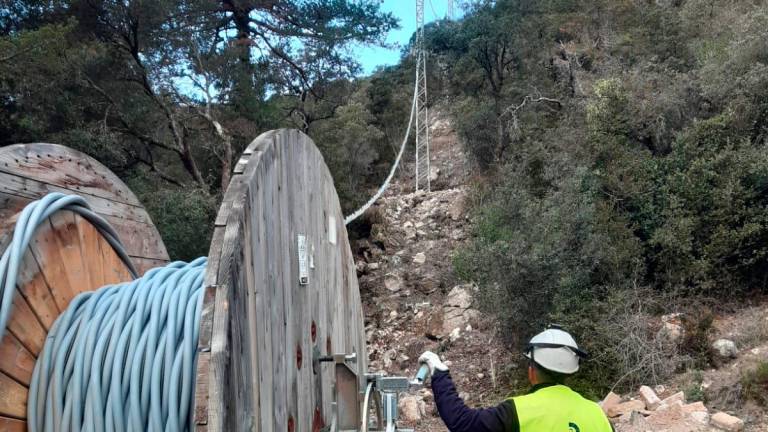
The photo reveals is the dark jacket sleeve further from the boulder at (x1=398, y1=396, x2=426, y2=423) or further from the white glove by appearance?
the boulder at (x1=398, y1=396, x2=426, y2=423)

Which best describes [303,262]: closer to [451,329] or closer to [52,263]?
[52,263]

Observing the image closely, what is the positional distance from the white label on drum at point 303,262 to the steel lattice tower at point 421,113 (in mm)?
17629

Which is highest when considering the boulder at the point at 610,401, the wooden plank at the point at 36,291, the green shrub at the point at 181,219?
the green shrub at the point at 181,219

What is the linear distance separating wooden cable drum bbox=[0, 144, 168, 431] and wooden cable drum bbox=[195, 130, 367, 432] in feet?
2.45

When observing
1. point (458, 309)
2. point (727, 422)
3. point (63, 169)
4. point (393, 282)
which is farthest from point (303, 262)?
point (393, 282)

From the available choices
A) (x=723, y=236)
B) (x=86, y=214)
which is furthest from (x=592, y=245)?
(x=86, y=214)

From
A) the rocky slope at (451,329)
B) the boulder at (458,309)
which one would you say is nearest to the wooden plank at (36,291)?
the rocky slope at (451,329)

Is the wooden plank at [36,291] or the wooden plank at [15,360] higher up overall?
the wooden plank at [36,291]

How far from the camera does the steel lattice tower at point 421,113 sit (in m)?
21.0

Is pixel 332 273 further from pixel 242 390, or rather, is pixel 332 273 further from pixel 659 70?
pixel 659 70

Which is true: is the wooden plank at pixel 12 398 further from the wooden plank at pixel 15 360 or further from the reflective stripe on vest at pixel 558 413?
the reflective stripe on vest at pixel 558 413

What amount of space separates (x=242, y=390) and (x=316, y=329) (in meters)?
1.35

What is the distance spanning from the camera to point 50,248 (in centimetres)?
213

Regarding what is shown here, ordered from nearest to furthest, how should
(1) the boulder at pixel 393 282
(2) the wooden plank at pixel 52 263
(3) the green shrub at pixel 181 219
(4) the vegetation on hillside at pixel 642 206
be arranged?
(2) the wooden plank at pixel 52 263
(4) the vegetation on hillside at pixel 642 206
(3) the green shrub at pixel 181 219
(1) the boulder at pixel 393 282
